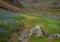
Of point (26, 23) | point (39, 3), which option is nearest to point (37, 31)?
point (26, 23)

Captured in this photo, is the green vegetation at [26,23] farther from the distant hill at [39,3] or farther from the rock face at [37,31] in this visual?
the distant hill at [39,3]

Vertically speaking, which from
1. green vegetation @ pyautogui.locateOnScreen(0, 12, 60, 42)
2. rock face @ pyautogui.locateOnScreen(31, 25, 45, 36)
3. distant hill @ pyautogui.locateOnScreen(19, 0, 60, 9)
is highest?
distant hill @ pyautogui.locateOnScreen(19, 0, 60, 9)

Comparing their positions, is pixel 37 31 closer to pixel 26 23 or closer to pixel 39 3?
pixel 26 23

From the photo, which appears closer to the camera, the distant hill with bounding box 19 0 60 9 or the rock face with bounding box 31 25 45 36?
the rock face with bounding box 31 25 45 36

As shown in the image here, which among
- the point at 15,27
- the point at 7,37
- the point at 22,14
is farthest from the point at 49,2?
the point at 7,37

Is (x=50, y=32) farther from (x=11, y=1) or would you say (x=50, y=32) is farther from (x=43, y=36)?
(x=11, y=1)

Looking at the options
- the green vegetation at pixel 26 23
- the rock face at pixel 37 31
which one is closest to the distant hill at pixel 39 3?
the green vegetation at pixel 26 23

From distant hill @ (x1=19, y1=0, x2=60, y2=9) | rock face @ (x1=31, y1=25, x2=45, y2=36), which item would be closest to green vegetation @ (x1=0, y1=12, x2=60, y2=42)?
rock face @ (x1=31, y1=25, x2=45, y2=36)

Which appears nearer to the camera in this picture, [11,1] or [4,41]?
[4,41]

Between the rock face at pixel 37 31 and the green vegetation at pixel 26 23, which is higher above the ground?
the green vegetation at pixel 26 23

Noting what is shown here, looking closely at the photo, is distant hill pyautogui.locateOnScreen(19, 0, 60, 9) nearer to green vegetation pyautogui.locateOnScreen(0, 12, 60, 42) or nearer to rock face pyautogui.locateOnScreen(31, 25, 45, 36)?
green vegetation pyautogui.locateOnScreen(0, 12, 60, 42)

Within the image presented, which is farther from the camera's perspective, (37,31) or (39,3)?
(39,3)
